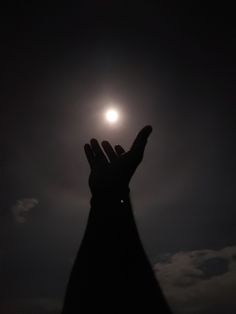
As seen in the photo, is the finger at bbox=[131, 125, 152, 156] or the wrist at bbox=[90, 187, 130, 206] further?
the finger at bbox=[131, 125, 152, 156]

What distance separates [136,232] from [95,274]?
460mm

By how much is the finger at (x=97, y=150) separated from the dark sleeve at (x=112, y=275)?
84cm

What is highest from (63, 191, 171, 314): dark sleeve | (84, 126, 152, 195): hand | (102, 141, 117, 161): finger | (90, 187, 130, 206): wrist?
(102, 141, 117, 161): finger

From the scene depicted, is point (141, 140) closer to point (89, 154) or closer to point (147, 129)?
point (147, 129)

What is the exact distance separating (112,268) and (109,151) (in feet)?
4.74

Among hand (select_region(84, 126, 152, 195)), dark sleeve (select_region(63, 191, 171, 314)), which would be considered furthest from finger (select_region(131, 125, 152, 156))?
dark sleeve (select_region(63, 191, 171, 314))

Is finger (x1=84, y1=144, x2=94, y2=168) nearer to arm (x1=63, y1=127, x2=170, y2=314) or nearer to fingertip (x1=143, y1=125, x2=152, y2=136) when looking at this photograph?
arm (x1=63, y1=127, x2=170, y2=314)

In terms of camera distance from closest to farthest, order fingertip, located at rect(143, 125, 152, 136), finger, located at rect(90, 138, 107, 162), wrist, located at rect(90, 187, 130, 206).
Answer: wrist, located at rect(90, 187, 130, 206) < fingertip, located at rect(143, 125, 152, 136) < finger, located at rect(90, 138, 107, 162)

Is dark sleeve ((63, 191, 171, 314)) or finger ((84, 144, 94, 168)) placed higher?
finger ((84, 144, 94, 168))

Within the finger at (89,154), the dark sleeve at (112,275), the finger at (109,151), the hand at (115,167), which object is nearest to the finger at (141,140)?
the hand at (115,167)

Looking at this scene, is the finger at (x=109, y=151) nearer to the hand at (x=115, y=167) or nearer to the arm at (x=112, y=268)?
the hand at (x=115, y=167)

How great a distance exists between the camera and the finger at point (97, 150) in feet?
10.8

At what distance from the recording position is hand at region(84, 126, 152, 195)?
9.75 ft

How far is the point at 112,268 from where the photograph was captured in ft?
7.39
